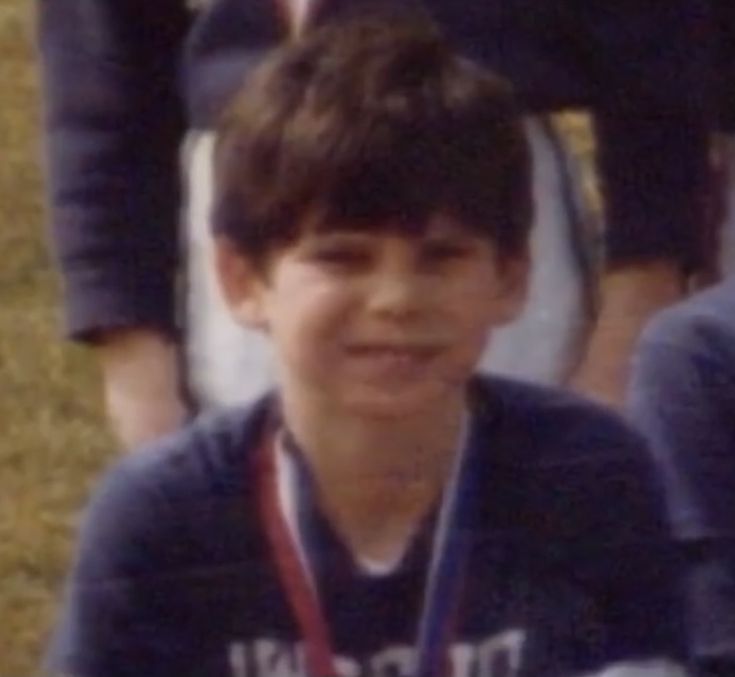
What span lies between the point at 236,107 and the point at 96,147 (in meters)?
0.24

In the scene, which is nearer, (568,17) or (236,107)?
(236,107)

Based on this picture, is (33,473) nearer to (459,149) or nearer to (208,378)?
(208,378)

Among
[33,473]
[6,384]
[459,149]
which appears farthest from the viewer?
[6,384]

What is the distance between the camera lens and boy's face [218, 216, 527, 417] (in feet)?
7.09

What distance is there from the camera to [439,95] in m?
2.20

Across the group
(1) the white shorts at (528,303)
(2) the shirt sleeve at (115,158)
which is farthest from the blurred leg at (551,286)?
(2) the shirt sleeve at (115,158)

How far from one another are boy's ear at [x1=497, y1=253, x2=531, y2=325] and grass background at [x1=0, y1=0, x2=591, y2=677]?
1.12ft

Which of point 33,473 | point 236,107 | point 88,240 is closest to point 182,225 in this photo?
point 88,240

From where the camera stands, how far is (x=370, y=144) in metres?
2.17

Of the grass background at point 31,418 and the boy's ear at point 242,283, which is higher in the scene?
the boy's ear at point 242,283

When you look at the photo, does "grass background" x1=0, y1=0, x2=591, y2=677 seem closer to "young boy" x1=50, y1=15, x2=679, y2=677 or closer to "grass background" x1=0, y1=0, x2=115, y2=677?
"grass background" x1=0, y1=0, x2=115, y2=677

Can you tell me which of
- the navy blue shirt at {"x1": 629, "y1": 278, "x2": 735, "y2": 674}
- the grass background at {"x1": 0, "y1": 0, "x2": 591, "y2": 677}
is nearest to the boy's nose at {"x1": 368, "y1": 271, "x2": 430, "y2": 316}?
the navy blue shirt at {"x1": 629, "y1": 278, "x2": 735, "y2": 674}

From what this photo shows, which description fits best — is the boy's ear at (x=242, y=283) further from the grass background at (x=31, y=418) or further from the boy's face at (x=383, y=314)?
the grass background at (x=31, y=418)

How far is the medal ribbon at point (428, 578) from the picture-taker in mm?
2193
